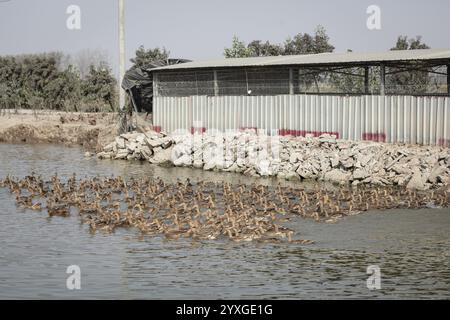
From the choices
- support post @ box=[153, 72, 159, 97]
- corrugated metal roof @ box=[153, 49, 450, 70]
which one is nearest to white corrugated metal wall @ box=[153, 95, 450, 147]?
support post @ box=[153, 72, 159, 97]

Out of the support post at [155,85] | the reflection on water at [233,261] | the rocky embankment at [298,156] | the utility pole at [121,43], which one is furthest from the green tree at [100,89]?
the reflection on water at [233,261]

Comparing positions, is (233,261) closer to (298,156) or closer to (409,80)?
(298,156)

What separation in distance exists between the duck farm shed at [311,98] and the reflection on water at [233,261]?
8.52 m

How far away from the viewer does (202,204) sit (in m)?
26.1

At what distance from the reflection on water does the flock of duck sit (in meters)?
0.58

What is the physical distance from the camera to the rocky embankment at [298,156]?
29469mm

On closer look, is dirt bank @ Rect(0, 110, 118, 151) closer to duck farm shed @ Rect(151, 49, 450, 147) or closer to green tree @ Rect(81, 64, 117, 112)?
green tree @ Rect(81, 64, 117, 112)

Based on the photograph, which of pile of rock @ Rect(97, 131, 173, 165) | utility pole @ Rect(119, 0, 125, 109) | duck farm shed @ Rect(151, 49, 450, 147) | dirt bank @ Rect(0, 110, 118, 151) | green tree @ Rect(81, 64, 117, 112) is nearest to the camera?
duck farm shed @ Rect(151, 49, 450, 147)

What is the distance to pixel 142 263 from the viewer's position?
1895cm

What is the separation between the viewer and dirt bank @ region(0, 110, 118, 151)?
168 feet

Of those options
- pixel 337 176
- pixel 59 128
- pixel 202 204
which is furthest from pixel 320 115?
pixel 59 128

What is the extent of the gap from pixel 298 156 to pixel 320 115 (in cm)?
314

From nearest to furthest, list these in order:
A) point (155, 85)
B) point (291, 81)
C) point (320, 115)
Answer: point (320, 115)
point (291, 81)
point (155, 85)
